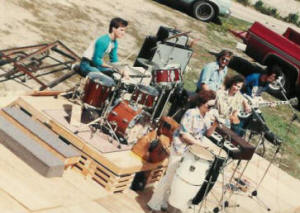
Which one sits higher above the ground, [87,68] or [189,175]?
[87,68]

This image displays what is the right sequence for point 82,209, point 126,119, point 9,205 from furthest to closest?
point 126,119 < point 82,209 < point 9,205

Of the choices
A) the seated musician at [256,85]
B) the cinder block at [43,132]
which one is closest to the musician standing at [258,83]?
the seated musician at [256,85]

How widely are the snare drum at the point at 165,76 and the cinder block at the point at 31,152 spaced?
7.90ft

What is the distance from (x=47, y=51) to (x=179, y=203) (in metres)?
5.53

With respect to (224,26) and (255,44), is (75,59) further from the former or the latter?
(224,26)

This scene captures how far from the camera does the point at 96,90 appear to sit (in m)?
7.77

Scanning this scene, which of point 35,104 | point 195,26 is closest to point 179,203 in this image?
point 35,104

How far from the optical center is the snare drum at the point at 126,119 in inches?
304

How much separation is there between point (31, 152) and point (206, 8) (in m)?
14.9

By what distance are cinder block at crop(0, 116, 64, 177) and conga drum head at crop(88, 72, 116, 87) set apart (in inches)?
51.1

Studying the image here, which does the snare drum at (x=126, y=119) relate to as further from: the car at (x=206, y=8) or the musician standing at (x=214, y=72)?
the car at (x=206, y=8)

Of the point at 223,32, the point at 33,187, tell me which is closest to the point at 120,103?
the point at 33,187

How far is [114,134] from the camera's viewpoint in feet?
25.5

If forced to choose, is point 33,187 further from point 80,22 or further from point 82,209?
point 80,22
